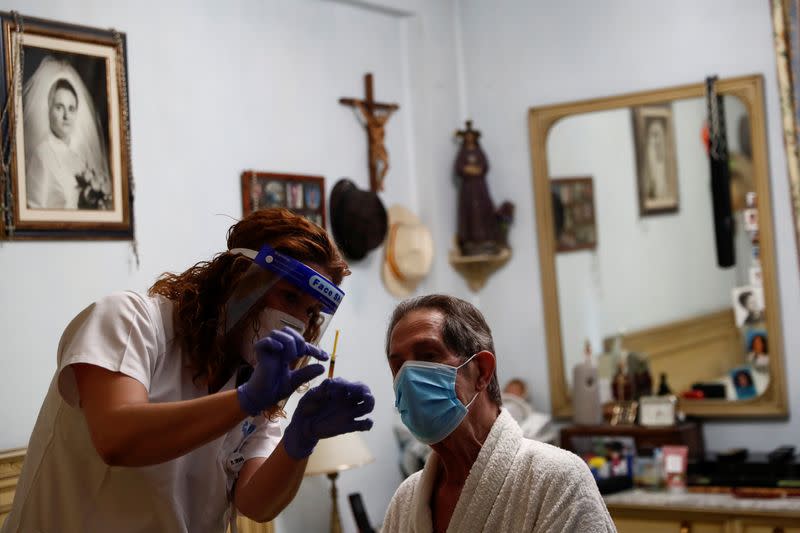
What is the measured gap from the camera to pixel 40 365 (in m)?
3.15

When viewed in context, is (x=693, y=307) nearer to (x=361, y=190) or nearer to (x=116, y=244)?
(x=361, y=190)

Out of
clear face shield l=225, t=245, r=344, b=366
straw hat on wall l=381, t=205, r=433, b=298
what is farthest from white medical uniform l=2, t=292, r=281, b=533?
straw hat on wall l=381, t=205, r=433, b=298

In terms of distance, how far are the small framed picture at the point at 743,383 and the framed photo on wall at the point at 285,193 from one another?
6.17 feet

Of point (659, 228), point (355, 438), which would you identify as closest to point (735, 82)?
point (659, 228)

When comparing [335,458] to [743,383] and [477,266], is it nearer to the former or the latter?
[477,266]

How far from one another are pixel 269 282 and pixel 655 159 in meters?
3.02

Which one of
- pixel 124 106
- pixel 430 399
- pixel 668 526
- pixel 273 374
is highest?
pixel 124 106

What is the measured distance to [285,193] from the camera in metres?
4.12

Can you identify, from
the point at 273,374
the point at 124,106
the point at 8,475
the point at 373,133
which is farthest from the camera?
the point at 373,133

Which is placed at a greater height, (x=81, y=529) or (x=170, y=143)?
(x=170, y=143)

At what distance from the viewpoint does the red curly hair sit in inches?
78.2

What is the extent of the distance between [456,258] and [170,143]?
173cm

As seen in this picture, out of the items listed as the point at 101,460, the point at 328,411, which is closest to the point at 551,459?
the point at 328,411

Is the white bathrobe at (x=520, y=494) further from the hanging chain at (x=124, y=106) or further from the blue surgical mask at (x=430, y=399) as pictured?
the hanging chain at (x=124, y=106)
